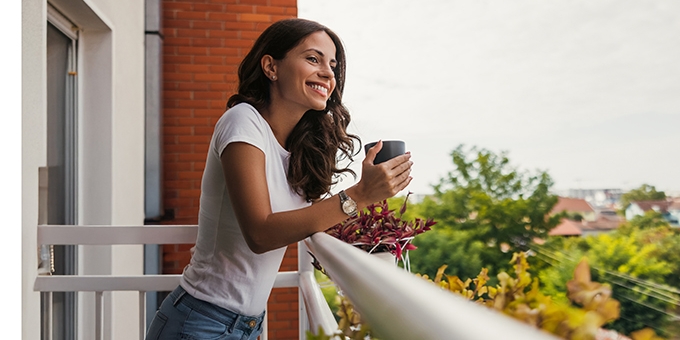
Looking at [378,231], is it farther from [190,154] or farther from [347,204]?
[190,154]

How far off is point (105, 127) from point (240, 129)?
6.18ft

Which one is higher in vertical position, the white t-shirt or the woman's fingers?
the woman's fingers

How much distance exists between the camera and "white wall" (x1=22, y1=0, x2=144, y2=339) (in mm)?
1649

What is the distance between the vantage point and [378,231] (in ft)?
3.41

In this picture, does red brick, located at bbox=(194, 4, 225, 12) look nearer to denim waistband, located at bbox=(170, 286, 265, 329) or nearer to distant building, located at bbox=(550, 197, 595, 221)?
denim waistband, located at bbox=(170, 286, 265, 329)

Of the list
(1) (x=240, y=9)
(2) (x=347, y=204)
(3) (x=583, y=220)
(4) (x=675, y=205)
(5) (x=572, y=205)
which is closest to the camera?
Answer: (2) (x=347, y=204)

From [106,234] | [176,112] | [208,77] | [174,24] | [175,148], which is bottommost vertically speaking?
[106,234]

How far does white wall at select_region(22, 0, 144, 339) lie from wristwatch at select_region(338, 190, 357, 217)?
1.04m

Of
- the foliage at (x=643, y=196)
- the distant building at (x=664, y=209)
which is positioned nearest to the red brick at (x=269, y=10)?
the distant building at (x=664, y=209)

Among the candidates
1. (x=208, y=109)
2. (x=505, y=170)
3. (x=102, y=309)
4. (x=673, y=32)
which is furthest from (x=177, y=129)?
(x=673, y=32)

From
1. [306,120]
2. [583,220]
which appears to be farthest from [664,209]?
[306,120]

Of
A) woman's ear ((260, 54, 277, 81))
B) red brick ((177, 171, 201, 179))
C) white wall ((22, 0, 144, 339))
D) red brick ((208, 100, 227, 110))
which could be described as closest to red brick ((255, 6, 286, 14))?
red brick ((208, 100, 227, 110))

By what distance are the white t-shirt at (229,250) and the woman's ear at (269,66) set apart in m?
0.16

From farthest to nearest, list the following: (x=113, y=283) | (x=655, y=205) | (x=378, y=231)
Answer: (x=655, y=205)
(x=113, y=283)
(x=378, y=231)
